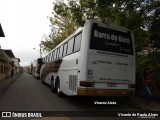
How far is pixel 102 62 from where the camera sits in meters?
10.6

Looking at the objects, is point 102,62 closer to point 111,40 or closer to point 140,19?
point 111,40

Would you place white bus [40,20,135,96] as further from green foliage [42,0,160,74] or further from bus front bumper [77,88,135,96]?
green foliage [42,0,160,74]

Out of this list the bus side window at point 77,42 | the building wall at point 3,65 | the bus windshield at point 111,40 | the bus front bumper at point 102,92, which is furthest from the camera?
the building wall at point 3,65

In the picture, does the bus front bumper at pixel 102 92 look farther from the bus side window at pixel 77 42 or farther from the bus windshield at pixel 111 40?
the bus side window at pixel 77 42

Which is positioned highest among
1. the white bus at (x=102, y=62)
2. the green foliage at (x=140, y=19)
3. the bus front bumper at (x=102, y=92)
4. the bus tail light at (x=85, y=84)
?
the green foliage at (x=140, y=19)

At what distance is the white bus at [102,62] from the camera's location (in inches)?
408

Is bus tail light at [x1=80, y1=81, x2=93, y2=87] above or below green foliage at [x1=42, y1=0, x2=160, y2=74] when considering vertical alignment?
below

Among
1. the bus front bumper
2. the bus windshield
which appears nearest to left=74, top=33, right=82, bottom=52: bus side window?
the bus windshield

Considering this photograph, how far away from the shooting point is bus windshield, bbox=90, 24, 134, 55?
422 inches

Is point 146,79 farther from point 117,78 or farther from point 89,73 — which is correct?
point 89,73

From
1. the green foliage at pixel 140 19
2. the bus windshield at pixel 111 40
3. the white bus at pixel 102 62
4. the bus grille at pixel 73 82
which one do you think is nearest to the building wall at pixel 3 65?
the green foliage at pixel 140 19

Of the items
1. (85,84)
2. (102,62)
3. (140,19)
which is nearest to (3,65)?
(140,19)

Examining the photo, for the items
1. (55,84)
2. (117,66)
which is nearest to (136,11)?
(117,66)

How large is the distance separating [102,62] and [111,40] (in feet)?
3.60
